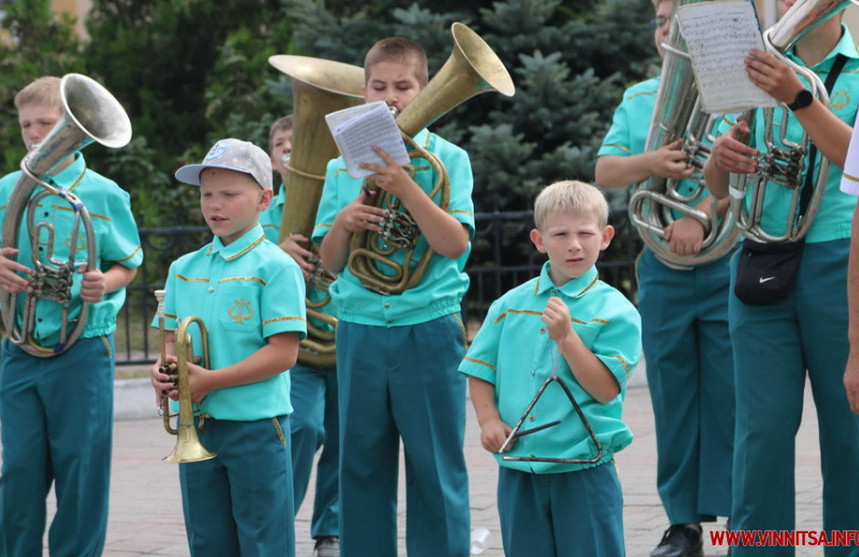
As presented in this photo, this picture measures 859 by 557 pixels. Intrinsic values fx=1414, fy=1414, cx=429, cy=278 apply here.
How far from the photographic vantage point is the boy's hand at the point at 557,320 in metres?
3.84

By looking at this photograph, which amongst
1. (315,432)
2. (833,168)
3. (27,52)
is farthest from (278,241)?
(27,52)

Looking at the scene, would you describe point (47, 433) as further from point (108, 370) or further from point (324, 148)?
point (324, 148)

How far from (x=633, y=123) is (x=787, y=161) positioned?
49.8 inches

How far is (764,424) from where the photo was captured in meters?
4.36

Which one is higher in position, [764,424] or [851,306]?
[851,306]

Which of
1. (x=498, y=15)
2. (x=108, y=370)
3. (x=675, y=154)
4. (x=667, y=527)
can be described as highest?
(x=498, y=15)

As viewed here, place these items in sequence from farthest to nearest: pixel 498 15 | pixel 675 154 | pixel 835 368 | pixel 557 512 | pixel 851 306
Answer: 1. pixel 498 15
2. pixel 675 154
3. pixel 835 368
4. pixel 557 512
5. pixel 851 306

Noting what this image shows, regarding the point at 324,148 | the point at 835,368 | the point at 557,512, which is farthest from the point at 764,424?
the point at 324,148

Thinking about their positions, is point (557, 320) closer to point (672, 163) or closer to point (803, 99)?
point (803, 99)

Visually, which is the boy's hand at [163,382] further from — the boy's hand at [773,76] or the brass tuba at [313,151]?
the boy's hand at [773,76]

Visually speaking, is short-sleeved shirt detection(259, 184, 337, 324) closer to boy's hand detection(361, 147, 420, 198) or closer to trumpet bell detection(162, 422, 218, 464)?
boy's hand detection(361, 147, 420, 198)

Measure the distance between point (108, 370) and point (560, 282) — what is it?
1968 mm

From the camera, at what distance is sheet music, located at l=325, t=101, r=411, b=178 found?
14.6 feet

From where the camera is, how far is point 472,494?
22.1ft
